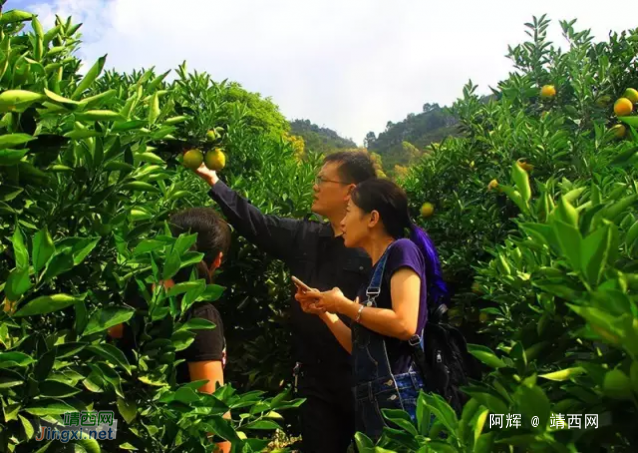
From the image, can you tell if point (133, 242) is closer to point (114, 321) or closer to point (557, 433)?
point (114, 321)

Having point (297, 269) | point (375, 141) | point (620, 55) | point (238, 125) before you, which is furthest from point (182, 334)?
point (375, 141)

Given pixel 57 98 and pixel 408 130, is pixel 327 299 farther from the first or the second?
pixel 408 130

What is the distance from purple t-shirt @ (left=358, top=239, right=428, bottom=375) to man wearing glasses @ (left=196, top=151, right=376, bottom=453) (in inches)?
22.9

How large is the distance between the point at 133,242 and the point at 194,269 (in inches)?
6.1

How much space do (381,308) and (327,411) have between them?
2.82ft

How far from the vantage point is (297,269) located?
114 inches

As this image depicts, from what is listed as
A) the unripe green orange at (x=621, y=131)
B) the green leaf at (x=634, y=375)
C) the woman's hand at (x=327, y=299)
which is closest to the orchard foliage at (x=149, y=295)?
the green leaf at (x=634, y=375)

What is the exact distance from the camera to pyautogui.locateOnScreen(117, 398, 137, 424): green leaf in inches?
52.2

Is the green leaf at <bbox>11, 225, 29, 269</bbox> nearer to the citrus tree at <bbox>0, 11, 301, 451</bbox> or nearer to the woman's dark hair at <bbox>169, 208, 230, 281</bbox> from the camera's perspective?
the citrus tree at <bbox>0, 11, 301, 451</bbox>

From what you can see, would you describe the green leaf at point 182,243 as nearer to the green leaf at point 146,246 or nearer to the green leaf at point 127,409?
the green leaf at point 146,246

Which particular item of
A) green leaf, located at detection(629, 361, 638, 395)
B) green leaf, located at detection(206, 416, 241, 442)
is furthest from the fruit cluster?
green leaf, located at detection(629, 361, 638, 395)

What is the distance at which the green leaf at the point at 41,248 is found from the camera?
1.08 metres

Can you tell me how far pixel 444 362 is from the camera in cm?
213

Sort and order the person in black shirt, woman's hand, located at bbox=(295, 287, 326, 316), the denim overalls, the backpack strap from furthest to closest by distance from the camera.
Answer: woman's hand, located at bbox=(295, 287, 326, 316), the backpack strap, the denim overalls, the person in black shirt
